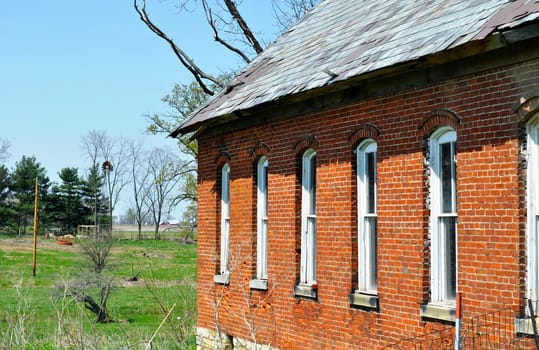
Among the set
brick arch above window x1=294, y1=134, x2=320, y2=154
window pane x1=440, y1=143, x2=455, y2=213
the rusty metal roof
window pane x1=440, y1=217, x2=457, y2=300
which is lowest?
window pane x1=440, y1=217, x2=457, y2=300

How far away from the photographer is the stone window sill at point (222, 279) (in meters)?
16.3

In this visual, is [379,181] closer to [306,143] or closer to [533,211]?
[306,143]

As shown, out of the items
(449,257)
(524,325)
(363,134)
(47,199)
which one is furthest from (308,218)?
(47,199)

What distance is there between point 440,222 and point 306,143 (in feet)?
11.7

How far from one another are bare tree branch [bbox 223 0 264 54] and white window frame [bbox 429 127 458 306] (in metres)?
19.4

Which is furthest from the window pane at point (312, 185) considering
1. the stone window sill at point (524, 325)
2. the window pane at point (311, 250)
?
the stone window sill at point (524, 325)

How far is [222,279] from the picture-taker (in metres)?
16.7

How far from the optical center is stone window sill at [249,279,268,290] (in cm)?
1489

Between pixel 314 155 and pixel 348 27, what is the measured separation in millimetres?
2554

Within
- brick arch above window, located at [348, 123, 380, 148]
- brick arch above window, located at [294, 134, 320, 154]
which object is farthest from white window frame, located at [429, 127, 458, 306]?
brick arch above window, located at [294, 134, 320, 154]

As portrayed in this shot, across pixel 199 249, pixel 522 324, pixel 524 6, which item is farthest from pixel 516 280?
pixel 199 249

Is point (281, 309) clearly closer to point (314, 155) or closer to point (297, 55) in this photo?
point (314, 155)

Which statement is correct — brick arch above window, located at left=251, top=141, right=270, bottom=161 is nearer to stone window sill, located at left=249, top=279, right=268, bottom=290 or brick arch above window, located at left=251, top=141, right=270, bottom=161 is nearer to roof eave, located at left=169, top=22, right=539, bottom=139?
roof eave, located at left=169, top=22, right=539, bottom=139

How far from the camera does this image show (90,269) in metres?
30.9
